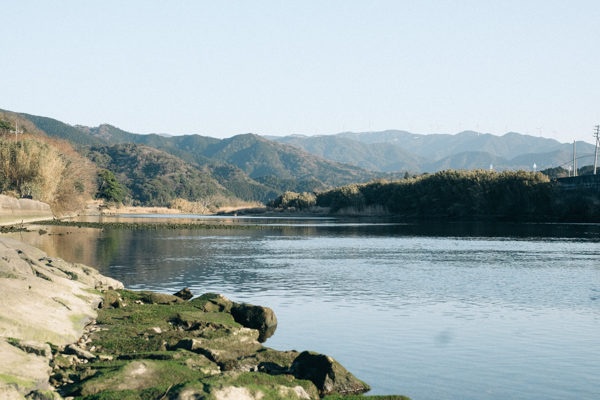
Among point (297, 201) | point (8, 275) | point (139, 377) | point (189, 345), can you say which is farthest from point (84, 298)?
point (297, 201)

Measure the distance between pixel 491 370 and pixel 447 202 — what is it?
367ft

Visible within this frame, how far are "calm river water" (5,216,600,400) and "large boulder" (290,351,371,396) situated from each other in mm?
492

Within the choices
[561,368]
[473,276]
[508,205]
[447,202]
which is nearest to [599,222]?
[508,205]

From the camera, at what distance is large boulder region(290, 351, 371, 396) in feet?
34.5

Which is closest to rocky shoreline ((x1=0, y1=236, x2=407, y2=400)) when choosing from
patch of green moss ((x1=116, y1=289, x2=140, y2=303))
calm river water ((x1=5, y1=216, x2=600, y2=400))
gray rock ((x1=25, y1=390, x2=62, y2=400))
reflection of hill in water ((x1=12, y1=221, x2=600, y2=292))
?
gray rock ((x1=25, y1=390, x2=62, y2=400))

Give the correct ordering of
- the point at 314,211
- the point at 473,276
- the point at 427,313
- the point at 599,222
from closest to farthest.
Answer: the point at 427,313 < the point at 473,276 < the point at 599,222 < the point at 314,211

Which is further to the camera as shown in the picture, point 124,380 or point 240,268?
point 240,268

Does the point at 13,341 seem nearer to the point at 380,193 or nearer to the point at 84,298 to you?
the point at 84,298

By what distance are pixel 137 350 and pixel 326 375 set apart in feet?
13.5

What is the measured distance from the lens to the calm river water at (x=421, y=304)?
12188 millimetres

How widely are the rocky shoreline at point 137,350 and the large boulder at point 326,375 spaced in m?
0.02

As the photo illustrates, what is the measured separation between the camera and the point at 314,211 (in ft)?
524

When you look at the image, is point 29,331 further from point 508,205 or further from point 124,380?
point 508,205

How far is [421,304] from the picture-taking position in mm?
20641
